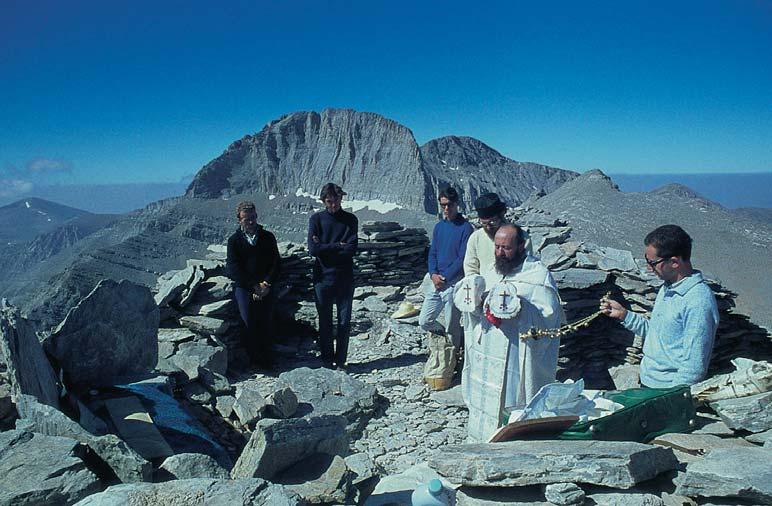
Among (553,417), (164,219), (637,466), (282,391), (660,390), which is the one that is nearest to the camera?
(637,466)

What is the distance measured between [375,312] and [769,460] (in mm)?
6653

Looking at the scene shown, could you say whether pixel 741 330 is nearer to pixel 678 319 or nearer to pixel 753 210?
pixel 678 319

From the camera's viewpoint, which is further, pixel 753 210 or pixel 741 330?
pixel 753 210

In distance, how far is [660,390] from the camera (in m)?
2.89

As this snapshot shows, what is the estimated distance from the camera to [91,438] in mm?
2795

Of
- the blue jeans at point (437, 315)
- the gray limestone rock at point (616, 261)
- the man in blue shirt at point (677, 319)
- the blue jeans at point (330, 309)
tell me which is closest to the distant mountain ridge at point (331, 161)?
the gray limestone rock at point (616, 261)

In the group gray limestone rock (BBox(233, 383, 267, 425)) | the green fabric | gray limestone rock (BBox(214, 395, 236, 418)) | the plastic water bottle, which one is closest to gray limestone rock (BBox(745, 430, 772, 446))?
the green fabric

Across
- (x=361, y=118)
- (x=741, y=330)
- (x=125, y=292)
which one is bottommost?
(x=741, y=330)

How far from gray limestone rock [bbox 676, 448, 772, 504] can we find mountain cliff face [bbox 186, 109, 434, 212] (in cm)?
2198

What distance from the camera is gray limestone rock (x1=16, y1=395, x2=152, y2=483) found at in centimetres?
260

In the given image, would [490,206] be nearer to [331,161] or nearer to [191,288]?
[191,288]

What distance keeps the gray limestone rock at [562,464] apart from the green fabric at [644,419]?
133 mm

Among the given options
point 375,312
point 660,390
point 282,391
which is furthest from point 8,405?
point 375,312

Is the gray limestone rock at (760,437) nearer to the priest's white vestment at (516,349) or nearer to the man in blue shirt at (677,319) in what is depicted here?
the man in blue shirt at (677,319)
